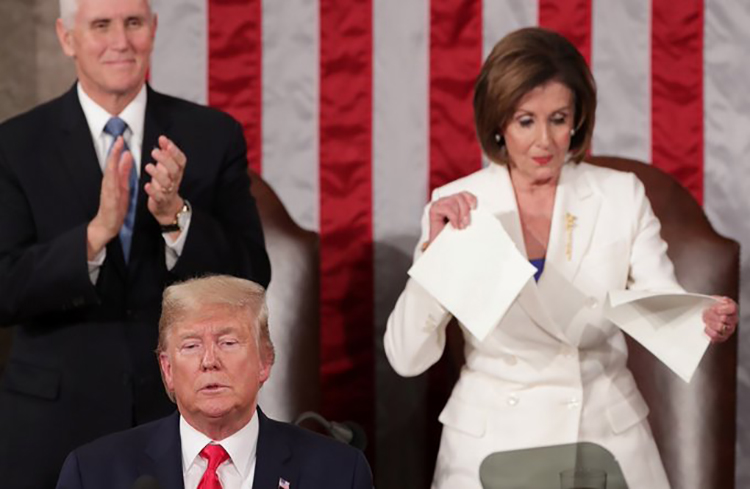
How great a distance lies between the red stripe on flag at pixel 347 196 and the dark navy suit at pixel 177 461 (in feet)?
5.72

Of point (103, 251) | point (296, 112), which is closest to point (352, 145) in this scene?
point (296, 112)

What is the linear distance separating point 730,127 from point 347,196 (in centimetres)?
106

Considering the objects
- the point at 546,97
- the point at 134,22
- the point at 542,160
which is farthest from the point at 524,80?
the point at 134,22

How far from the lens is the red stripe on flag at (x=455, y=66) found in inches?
155

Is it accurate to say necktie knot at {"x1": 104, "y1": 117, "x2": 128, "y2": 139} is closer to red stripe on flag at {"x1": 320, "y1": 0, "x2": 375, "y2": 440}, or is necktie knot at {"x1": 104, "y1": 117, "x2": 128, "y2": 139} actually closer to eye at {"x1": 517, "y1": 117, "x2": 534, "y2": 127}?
eye at {"x1": 517, "y1": 117, "x2": 534, "y2": 127}

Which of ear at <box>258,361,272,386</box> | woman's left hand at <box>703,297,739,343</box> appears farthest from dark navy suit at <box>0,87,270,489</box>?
woman's left hand at <box>703,297,739,343</box>

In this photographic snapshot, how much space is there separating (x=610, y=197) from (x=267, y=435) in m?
1.17

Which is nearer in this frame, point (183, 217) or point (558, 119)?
point (183, 217)

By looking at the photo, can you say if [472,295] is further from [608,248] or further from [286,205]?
[286,205]

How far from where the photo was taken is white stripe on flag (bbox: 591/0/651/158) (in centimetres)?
392

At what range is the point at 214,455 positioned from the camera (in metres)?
2.12

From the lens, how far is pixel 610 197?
3.07 m

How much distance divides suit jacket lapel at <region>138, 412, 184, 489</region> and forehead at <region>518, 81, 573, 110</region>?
1.17 m

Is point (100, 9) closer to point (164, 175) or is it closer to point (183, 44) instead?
point (164, 175)
